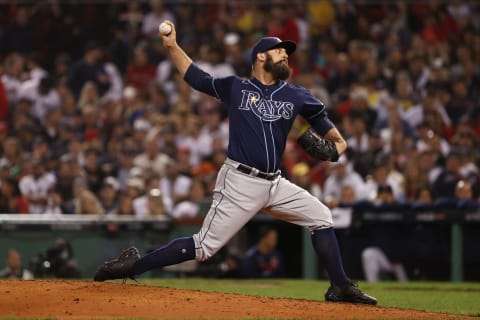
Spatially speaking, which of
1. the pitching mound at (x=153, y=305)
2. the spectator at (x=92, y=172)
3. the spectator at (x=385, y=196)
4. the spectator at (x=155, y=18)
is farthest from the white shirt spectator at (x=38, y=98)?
the pitching mound at (x=153, y=305)

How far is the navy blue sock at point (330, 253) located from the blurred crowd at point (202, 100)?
5157 millimetres

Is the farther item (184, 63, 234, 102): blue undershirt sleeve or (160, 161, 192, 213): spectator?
(160, 161, 192, 213): spectator

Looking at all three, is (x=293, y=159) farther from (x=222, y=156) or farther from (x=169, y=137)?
(x=169, y=137)

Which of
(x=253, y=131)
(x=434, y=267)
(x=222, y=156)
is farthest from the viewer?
(x=222, y=156)

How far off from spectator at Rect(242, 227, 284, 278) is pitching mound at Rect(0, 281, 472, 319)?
472cm

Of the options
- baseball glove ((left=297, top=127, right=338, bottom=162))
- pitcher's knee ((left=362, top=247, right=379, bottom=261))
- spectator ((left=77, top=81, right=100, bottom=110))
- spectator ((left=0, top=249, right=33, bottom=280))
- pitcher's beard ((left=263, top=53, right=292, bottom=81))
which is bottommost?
spectator ((left=0, top=249, right=33, bottom=280))

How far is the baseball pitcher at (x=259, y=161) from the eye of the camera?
679cm

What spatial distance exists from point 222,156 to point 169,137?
1.19 m

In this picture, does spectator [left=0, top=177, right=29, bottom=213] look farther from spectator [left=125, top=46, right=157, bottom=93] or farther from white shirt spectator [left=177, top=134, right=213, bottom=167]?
spectator [left=125, top=46, right=157, bottom=93]

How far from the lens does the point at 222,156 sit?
13.8 metres

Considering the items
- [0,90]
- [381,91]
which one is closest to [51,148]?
[0,90]

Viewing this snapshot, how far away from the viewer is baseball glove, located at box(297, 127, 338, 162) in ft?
23.0

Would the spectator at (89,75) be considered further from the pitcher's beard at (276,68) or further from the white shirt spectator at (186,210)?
the pitcher's beard at (276,68)

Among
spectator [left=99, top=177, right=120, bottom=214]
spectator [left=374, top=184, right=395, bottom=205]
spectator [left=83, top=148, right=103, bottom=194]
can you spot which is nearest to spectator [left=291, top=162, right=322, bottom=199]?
spectator [left=374, top=184, right=395, bottom=205]
